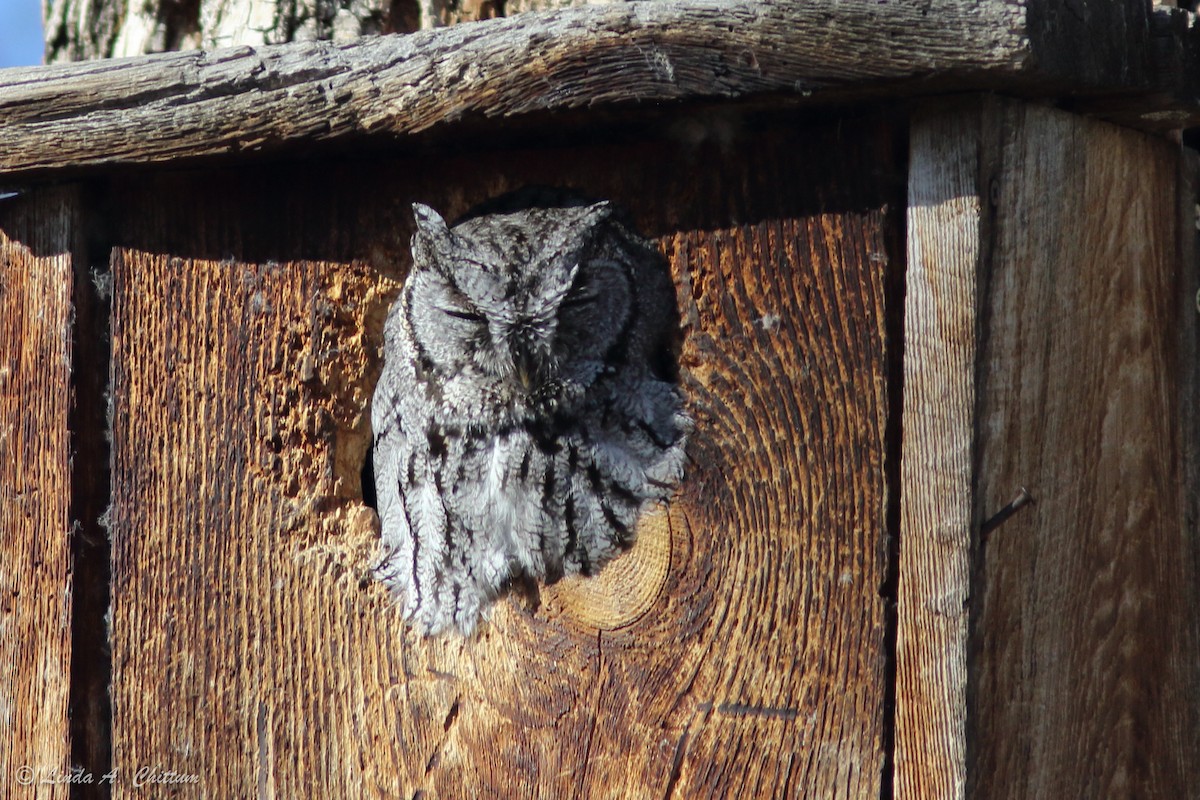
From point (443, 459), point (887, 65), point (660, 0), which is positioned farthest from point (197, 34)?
point (887, 65)

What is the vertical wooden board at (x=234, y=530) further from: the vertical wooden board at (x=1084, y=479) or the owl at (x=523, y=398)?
the vertical wooden board at (x=1084, y=479)

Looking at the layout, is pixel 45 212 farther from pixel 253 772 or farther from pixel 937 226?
pixel 937 226

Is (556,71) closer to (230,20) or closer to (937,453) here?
(937,453)

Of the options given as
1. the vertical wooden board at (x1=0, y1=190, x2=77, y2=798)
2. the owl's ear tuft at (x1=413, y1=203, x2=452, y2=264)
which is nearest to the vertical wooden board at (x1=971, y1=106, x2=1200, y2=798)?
the owl's ear tuft at (x1=413, y1=203, x2=452, y2=264)

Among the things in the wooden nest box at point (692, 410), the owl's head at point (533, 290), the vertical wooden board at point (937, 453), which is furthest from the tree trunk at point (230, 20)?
the vertical wooden board at point (937, 453)

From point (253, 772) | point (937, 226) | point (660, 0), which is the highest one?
point (660, 0)

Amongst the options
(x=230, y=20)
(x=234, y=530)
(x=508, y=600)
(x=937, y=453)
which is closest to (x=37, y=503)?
(x=234, y=530)
